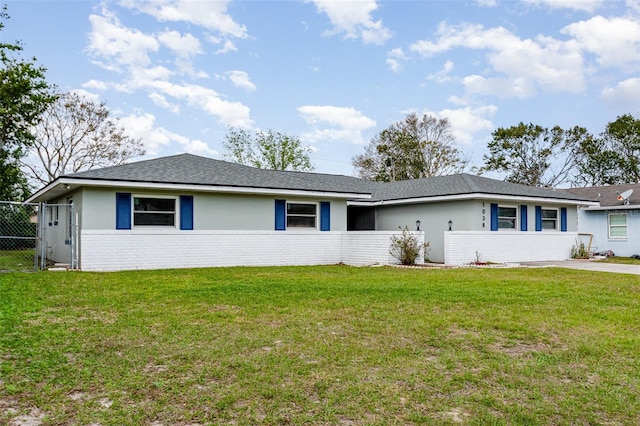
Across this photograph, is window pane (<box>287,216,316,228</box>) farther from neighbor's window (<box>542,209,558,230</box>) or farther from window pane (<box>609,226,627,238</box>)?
window pane (<box>609,226,627,238</box>)

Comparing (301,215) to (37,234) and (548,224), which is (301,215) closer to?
(37,234)

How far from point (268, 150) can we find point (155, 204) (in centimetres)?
2443

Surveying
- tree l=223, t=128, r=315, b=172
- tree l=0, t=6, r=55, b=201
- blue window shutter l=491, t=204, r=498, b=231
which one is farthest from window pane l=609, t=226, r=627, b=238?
tree l=0, t=6, r=55, b=201

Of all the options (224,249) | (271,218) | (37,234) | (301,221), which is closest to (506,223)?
(301,221)

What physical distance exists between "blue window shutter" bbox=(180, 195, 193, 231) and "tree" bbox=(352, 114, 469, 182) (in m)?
27.3

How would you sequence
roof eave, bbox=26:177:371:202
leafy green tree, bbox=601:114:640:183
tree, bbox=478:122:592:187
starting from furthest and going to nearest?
tree, bbox=478:122:592:187, leafy green tree, bbox=601:114:640:183, roof eave, bbox=26:177:371:202

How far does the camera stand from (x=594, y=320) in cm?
637

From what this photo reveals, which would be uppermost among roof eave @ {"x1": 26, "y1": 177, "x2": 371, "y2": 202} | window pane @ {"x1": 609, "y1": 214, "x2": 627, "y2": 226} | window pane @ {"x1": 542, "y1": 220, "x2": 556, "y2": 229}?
roof eave @ {"x1": 26, "y1": 177, "x2": 371, "y2": 202}

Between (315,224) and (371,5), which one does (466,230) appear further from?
(371,5)

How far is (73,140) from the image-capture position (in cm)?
3055

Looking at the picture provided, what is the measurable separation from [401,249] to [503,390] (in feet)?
38.9

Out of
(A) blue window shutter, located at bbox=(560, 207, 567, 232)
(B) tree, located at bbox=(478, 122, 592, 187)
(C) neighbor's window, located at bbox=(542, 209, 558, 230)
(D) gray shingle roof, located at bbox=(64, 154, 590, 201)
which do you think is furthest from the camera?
(B) tree, located at bbox=(478, 122, 592, 187)

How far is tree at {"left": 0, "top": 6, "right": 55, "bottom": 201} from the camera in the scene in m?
24.3

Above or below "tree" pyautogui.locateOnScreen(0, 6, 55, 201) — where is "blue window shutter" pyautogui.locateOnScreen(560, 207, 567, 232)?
A: below
